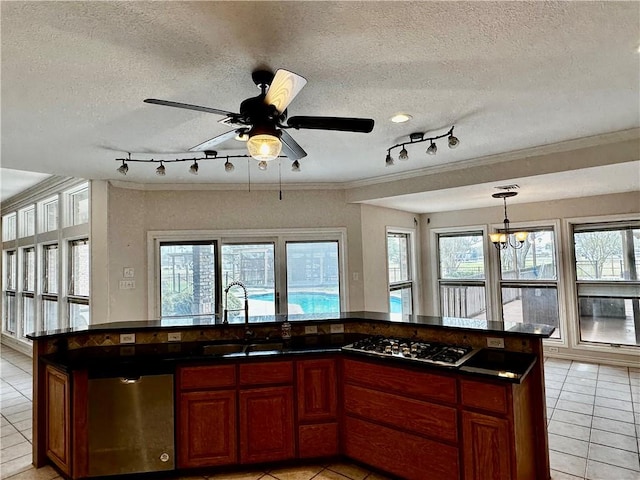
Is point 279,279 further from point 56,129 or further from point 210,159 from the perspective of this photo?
point 56,129

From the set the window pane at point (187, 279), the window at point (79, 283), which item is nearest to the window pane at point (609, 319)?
the window pane at point (187, 279)

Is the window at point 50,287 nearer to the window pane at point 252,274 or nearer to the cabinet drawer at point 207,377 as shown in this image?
the window pane at point 252,274

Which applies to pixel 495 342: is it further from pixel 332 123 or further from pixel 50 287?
pixel 50 287

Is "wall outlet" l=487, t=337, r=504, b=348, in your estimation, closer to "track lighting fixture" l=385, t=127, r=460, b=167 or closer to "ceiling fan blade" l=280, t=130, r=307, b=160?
"track lighting fixture" l=385, t=127, r=460, b=167

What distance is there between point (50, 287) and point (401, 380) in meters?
6.30

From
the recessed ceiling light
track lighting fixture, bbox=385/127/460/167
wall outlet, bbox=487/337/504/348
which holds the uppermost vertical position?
the recessed ceiling light

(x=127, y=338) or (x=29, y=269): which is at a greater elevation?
(x=29, y=269)

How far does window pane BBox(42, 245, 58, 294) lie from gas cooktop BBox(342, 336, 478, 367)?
5542mm

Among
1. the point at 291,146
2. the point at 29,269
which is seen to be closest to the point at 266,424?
the point at 291,146

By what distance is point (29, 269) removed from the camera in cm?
705

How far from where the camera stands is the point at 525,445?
2316 millimetres

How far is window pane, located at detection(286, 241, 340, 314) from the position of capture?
214 inches

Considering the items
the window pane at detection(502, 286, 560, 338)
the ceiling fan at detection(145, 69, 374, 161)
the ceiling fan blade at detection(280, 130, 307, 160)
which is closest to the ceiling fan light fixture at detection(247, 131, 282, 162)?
A: the ceiling fan at detection(145, 69, 374, 161)

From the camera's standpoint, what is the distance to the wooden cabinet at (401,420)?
7.68 ft
